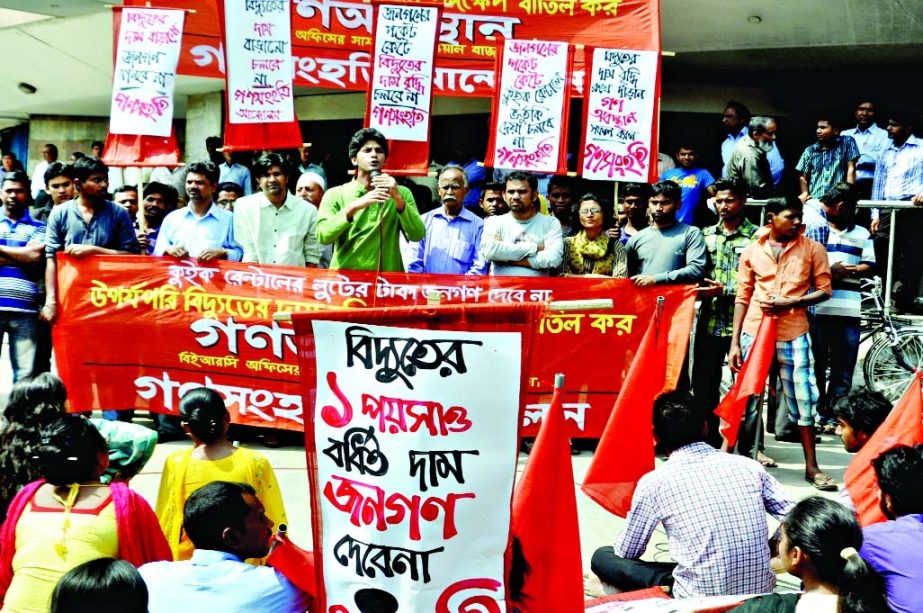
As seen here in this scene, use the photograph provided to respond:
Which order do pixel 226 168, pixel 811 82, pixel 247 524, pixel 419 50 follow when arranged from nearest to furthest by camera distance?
1. pixel 247 524
2. pixel 419 50
3. pixel 226 168
4. pixel 811 82

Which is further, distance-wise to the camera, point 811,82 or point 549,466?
point 811,82

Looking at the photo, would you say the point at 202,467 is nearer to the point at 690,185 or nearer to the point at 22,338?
the point at 22,338

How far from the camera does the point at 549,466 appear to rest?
3.92 meters

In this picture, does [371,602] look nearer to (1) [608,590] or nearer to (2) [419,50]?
(1) [608,590]

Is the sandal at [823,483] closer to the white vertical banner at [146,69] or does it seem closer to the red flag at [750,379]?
the red flag at [750,379]

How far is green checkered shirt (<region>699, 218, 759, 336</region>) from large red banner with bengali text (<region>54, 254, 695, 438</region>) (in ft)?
2.10

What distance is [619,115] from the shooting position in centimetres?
804

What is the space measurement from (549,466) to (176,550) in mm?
1636

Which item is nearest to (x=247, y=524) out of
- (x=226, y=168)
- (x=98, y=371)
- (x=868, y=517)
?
(x=868, y=517)

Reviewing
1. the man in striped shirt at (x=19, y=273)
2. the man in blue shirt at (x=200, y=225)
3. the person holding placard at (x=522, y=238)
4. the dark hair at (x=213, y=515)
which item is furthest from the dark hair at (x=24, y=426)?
the person holding placard at (x=522, y=238)

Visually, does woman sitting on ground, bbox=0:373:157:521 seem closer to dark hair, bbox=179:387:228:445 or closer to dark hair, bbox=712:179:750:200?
dark hair, bbox=179:387:228:445

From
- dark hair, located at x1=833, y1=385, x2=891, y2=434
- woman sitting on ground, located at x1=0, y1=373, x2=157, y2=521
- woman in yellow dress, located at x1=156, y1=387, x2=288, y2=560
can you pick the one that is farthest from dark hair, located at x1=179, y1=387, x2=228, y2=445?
dark hair, located at x1=833, y1=385, x2=891, y2=434

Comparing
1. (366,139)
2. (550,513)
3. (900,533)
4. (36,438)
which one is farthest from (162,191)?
(900,533)

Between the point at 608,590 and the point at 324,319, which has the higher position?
the point at 324,319
